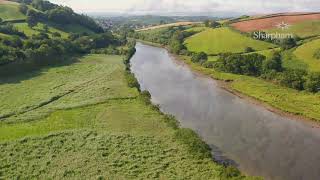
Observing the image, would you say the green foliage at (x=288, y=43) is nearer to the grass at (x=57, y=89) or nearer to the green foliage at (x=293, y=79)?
the green foliage at (x=293, y=79)

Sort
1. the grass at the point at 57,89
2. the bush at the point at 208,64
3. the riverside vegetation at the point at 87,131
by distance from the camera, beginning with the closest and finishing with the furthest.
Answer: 1. the riverside vegetation at the point at 87,131
2. the grass at the point at 57,89
3. the bush at the point at 208,64

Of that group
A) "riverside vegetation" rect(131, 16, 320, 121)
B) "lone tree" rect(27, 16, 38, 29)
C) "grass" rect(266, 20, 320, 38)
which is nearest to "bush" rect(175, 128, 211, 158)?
"riverside vegetation" rect(131, 16, 320, 121)

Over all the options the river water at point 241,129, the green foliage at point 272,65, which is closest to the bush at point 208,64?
the river water at point 241,129

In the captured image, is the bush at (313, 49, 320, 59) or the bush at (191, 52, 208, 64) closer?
the bush at (313, 49, 320, 59)

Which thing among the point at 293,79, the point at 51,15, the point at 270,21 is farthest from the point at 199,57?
the point at 51,15

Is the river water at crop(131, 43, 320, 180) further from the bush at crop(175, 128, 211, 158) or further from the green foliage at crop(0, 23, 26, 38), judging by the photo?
the green foliage at crop(0, 23, 26, 38)

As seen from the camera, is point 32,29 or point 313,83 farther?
point 32,29

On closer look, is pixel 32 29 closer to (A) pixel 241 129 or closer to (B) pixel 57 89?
(B) pixel 57 89
